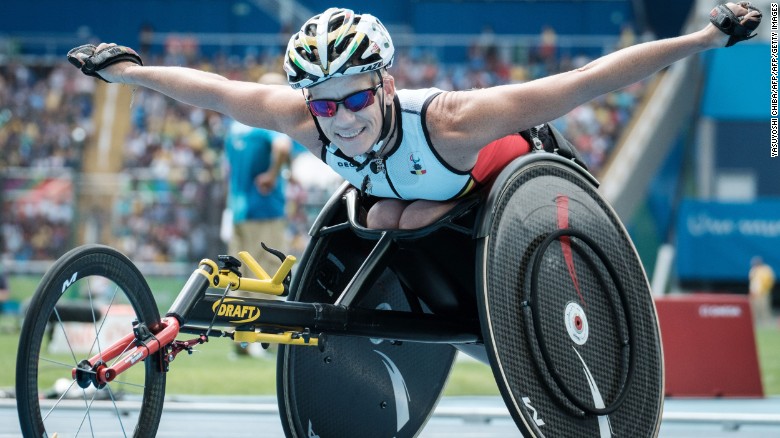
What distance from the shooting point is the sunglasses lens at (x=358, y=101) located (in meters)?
4.23

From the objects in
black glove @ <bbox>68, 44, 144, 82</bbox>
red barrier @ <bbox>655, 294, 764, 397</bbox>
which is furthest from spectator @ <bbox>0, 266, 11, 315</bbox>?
black glove @ <bbox>68, 44, 144, 82</bbox>

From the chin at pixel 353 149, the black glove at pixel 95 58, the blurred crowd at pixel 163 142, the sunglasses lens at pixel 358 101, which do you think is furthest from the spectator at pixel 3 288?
the sunglasses lens at pixel 358 101

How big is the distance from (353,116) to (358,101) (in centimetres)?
6

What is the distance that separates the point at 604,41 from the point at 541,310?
68.0 ft

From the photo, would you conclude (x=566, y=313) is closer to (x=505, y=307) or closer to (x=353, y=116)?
(x=505, y=307)

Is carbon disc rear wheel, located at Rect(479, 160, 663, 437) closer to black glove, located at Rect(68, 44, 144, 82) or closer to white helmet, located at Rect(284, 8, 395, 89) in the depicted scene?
white helmet, located at Rect(284, 8, 395, 89)

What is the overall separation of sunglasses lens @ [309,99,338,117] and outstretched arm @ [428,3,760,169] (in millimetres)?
366

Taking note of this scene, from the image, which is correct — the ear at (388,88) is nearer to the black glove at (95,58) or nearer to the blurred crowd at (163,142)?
the black glove at (95,58)

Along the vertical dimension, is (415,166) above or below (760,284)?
above

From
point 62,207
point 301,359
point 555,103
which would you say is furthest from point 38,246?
point 555,103

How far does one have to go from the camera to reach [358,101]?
4230 mm

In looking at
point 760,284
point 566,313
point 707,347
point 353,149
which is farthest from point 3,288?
point 566,313

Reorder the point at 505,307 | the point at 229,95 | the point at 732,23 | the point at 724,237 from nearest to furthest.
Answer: the point at 732,23, the point at 505,307, the point at 229,95, the point at 724,237

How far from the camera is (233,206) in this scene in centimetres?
1049
